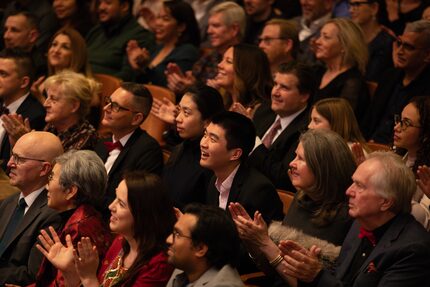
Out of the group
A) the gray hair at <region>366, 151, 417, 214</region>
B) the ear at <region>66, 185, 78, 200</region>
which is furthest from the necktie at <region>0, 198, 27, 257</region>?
the gray hair at <region>366, 151, 417, 214</region>

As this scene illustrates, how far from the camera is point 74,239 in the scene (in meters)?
3.66

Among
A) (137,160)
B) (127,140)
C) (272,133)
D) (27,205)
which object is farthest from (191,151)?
(27,205)

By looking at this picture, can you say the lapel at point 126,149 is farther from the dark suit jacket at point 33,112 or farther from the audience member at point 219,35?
the audience member at point 219,35

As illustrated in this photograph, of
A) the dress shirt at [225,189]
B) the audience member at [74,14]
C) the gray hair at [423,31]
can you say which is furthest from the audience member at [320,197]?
the audience member at [74,14]

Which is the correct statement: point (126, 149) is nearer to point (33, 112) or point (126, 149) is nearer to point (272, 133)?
point (272, 133)

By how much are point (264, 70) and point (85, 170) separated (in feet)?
5.47

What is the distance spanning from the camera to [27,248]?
3.98 meters

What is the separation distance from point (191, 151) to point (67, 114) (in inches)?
36.8

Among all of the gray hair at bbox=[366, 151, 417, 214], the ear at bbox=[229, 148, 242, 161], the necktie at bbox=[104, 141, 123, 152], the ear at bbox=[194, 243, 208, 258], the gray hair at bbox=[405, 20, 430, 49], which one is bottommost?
the necktie at bbox=[104, 141, 123, 152]

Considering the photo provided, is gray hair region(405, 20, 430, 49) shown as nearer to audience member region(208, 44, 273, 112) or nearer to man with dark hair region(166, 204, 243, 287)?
audience member region(208, 44, 273, 112)

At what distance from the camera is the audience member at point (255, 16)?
21.1 ft

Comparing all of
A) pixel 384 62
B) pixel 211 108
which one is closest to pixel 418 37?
pixel 384 62

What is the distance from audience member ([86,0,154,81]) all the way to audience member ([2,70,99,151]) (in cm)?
118

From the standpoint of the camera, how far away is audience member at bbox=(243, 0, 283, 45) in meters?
6.44
